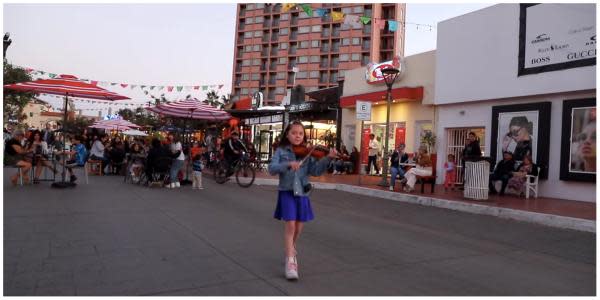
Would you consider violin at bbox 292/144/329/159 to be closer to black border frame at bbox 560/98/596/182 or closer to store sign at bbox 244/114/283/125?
black border frame at bbox 560/98/596/182

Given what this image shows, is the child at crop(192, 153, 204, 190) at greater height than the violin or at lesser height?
lesser

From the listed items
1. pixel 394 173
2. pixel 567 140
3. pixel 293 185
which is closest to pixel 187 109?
pixel 394 173

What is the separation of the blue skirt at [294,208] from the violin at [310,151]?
0.38m

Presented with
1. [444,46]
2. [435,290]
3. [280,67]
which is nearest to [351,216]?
[435,290]

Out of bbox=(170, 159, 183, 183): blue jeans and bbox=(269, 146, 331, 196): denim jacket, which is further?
bbox=(170, 159, 183, 183): blue jeans

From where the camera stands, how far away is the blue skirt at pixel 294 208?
4.36m

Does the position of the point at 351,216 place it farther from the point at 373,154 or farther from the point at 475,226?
the point at 373,154

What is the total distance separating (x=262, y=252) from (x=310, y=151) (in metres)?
1.49

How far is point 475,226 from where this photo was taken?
805cm

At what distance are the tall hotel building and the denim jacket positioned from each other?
213 ft

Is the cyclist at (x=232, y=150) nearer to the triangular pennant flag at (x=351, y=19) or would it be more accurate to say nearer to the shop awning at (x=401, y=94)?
the triangular pennant flag at (x=351, y=19)

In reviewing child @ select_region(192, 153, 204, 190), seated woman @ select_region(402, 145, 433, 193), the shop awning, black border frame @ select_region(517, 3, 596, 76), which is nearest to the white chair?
seated woman @ select_region(402, 145, 433, 193)

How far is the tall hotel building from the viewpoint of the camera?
69.8 m

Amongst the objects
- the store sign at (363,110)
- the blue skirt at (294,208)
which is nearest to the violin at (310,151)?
the blue skirt at (294,208)
